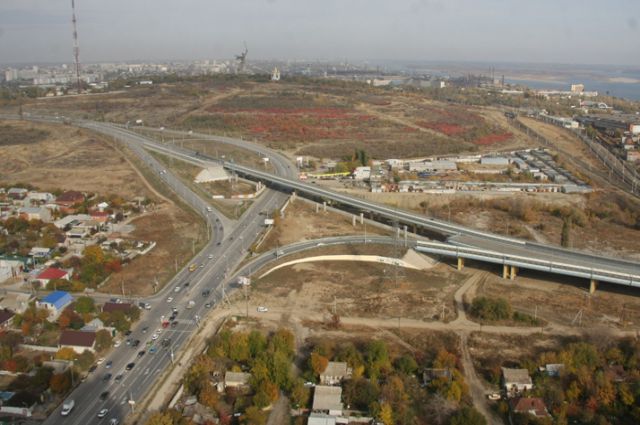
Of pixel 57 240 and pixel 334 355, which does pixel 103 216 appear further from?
pixel 334 355

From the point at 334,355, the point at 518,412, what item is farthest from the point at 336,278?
the point at 518,412

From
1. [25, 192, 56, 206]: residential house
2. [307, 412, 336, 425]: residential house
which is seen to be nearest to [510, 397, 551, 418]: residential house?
[307, 412, 336, 425]: residential house

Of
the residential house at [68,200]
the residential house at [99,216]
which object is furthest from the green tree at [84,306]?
the residential house at [68,200]

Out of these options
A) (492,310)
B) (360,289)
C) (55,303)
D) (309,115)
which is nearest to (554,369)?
(492,310)

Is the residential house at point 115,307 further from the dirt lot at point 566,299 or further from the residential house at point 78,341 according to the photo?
→ the dirt lot at point 566,299

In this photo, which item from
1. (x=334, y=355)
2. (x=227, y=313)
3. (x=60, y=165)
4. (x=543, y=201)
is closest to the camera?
(x=334, y=355)
